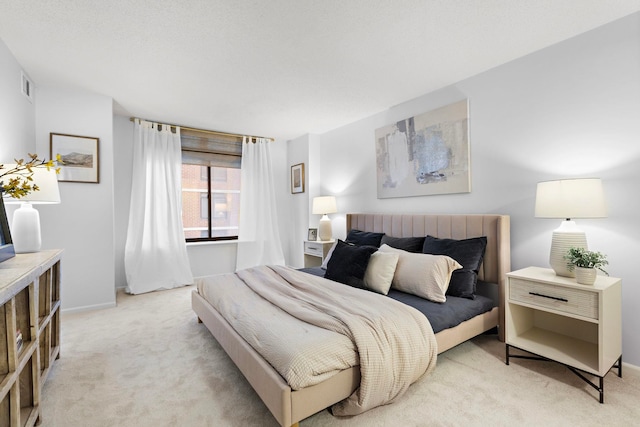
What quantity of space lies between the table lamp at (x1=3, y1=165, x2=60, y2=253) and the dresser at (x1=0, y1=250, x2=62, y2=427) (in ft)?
0.44

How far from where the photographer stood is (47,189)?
2.33 meters

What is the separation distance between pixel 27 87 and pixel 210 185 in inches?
98.5

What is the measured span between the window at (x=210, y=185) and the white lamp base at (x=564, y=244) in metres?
4.47

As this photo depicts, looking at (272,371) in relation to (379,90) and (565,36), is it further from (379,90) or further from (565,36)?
(565,36)

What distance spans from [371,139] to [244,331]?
10.0 ft

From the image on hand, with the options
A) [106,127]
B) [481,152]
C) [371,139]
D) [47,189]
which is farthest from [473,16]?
[106,127]

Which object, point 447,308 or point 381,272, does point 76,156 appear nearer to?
point 381,272

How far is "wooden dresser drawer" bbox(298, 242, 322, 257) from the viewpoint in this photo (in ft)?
14.3

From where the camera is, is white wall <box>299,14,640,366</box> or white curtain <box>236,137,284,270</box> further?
white curtain <box>236,137,284,270</box>

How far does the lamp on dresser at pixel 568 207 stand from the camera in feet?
6.39

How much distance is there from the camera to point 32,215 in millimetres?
2281

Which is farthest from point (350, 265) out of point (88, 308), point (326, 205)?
point (88, 308)

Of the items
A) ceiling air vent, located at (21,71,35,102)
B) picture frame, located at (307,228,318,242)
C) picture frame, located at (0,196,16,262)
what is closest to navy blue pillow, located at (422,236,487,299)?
picture frame, located at (307,228,318,242)

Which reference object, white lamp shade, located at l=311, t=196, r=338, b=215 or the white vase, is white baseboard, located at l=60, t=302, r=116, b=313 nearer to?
white lamp shade, located at l=311, t=196, r=338, b=215
